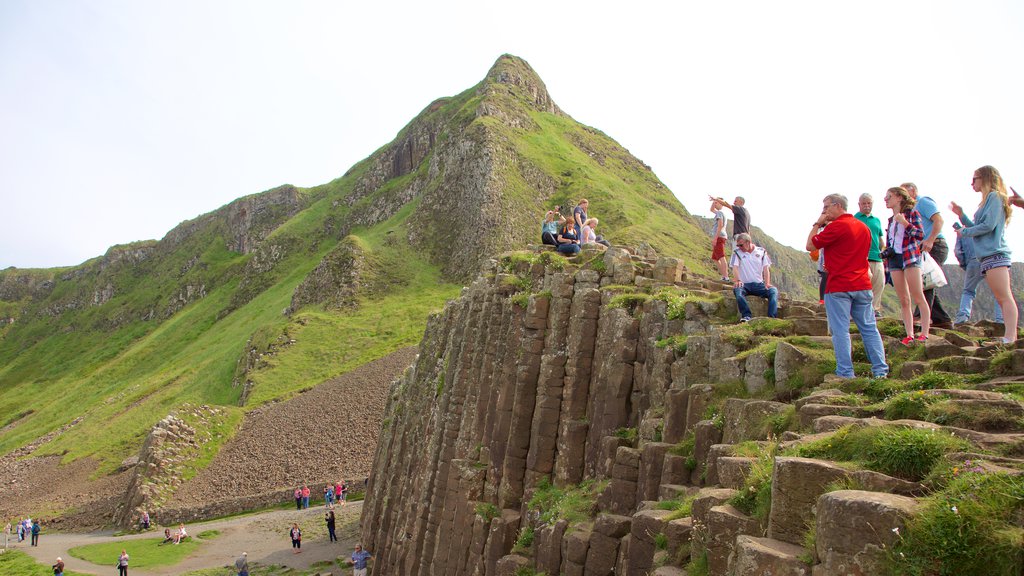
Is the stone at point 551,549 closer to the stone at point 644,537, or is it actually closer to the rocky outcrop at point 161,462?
the stone at point 644,537

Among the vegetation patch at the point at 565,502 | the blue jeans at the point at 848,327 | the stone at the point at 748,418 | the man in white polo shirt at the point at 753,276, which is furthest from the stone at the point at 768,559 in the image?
the man in white polo shirt at the point at 753,276

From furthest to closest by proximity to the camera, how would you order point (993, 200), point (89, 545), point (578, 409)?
point (89, 545), point (578, 409), point (993, 200)

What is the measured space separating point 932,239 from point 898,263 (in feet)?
2.64

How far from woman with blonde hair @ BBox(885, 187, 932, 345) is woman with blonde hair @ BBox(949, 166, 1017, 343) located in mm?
→ 1125

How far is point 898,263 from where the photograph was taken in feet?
46.8

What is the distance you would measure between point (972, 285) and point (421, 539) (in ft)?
72.6

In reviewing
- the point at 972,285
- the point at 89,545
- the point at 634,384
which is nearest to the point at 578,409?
the point at 634,384

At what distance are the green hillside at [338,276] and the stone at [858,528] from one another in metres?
69.7

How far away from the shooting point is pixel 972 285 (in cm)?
1517

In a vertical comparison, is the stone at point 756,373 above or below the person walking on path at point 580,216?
below

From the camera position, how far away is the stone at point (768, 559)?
7223mm

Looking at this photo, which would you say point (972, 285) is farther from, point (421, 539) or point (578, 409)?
point (421, 539)

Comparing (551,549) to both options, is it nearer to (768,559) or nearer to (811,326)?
(811,326)

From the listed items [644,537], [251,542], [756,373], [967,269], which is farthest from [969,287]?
[251,542]
